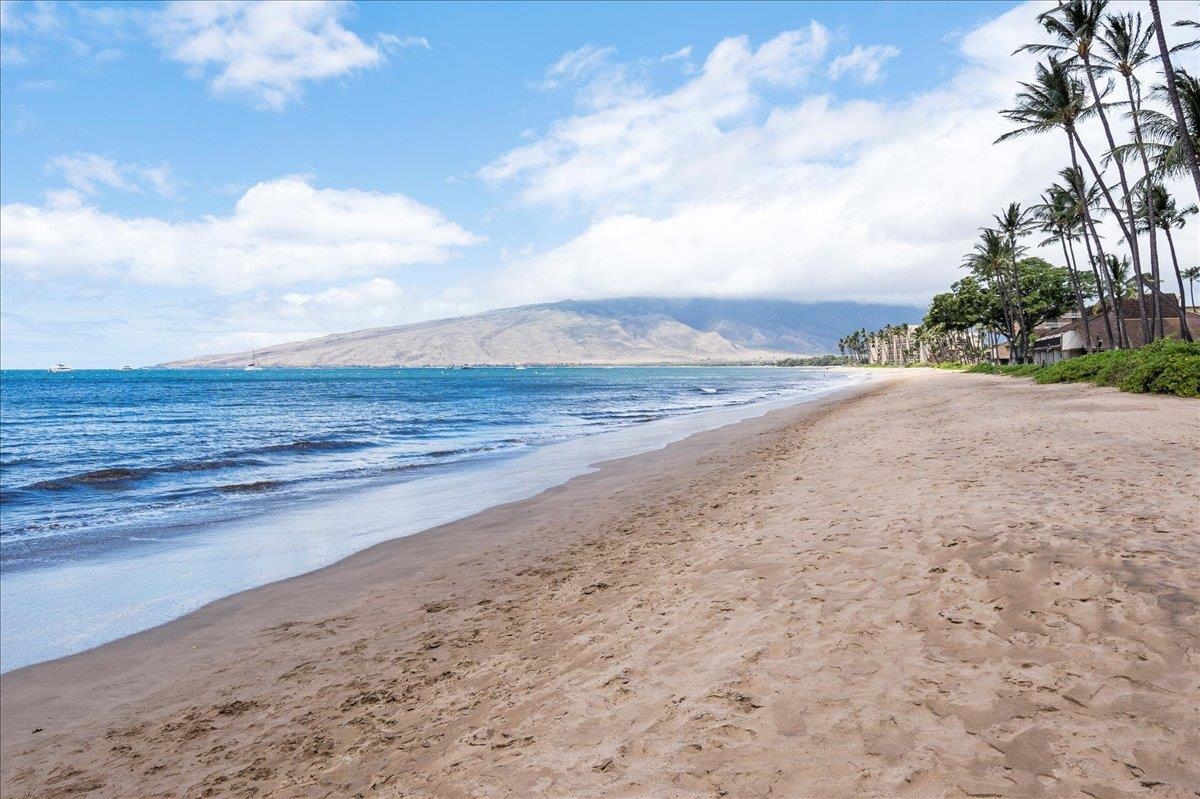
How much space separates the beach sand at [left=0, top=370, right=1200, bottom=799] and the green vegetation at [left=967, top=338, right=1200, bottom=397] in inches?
517

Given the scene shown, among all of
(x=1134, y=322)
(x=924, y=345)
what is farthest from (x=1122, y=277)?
(x=924, y=345)

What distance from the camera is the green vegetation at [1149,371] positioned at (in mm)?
19016

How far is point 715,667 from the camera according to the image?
4.38 metres

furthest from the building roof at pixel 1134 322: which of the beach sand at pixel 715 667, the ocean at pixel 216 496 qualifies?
the beach sand at pixel 715 667

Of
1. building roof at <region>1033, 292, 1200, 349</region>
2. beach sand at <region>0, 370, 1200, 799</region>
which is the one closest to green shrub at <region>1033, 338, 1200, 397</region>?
beach sand at <region>0, 370, 1200, 799</region>

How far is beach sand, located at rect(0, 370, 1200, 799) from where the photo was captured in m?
3.30

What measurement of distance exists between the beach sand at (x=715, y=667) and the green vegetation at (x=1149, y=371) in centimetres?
1312

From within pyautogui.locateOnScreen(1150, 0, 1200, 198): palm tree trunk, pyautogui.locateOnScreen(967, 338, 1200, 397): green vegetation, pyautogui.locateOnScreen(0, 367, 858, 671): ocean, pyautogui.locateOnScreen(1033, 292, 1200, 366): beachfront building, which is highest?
pyautogui.locateOnScreen(1150, 0, 1200, 198): palm tree trunk

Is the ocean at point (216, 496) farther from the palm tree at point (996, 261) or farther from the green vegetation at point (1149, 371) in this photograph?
the palm tree at point (996, 261)

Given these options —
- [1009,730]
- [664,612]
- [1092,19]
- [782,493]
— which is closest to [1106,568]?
[1009,730]

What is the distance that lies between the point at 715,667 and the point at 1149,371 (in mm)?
23853

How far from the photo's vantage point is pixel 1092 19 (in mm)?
29891

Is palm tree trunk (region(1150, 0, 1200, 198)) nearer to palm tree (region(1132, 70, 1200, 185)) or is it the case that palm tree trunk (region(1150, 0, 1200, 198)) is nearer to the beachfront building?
palm tree (region(1132, 70, 1200, 185))

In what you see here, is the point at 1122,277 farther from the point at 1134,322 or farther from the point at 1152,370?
the point at 1152,370
